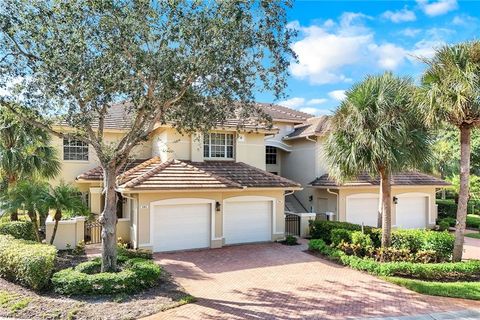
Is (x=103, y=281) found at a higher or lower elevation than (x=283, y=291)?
higher

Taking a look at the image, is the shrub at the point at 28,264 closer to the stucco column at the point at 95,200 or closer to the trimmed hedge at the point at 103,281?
the trimmed hedge at the point at 103,281

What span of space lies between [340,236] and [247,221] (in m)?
4.89

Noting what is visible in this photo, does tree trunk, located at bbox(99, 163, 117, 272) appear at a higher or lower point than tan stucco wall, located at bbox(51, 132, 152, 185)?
lower

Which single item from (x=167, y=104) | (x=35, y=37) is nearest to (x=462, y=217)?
(x=167, y=104)

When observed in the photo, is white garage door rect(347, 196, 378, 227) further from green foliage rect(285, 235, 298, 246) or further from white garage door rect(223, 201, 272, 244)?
white garage door rect(223, 201, 272, 244)

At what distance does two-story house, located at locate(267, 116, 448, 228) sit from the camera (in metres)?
23.0

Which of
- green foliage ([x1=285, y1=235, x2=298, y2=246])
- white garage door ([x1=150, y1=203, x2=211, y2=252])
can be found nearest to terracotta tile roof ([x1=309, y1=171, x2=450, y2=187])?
green foliage ([x1=285, y1=235, x2=298, y2=246])

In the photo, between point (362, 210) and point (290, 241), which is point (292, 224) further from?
point (362, 210)

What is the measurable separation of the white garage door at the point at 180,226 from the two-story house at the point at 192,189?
1.8 inches

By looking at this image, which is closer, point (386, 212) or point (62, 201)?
point (62, 201)

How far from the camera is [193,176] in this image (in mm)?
17938

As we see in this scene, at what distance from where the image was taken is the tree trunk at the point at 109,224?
12.0 metres

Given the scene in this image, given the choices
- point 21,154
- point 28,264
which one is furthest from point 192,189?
point 21,154

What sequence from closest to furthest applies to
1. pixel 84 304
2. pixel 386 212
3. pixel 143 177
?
pixel 84 304
pixel 386 212
pixel 143 177
